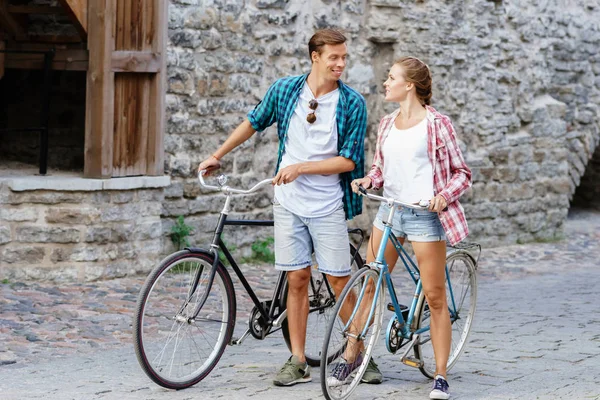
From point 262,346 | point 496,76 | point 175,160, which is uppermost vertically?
point 496,76

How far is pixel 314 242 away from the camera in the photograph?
5.42 m

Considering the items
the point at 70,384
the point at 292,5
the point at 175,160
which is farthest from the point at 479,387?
the point at 292,5

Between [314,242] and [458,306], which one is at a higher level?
[314,242]

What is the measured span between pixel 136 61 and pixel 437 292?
3.95 metres

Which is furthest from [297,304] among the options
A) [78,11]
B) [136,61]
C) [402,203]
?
[78,11]

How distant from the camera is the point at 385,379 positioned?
5.66 meters

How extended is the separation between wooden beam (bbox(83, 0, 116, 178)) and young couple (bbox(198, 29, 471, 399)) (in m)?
3.02

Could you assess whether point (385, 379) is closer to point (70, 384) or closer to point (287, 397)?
point (287, 397)

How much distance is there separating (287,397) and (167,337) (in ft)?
2.19

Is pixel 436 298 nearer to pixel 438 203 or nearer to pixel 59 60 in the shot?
pixel 438 203

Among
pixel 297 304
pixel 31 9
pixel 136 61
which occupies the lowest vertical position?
pixel 297 304

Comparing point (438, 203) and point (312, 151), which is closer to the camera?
point (438, 203)

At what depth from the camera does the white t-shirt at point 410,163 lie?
17.0 ft

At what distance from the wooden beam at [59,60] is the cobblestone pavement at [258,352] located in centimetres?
165
